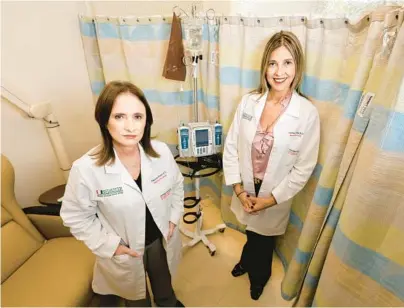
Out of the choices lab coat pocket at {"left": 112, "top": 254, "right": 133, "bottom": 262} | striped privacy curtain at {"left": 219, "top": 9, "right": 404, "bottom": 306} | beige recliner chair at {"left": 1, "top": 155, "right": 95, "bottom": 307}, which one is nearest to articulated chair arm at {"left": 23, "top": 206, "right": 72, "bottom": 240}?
beige recliner chair at {"left": 1, "top": 155, "right": 95, "bottom": 307}

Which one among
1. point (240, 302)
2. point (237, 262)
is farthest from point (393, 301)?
point (237, 262)

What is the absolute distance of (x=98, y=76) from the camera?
6.26 feet

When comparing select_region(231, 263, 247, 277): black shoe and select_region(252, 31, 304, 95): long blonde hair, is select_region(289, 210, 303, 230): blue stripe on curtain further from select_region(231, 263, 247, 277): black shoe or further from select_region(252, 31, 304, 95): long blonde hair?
select_region(252, 31, 304, 95): long blonde hair

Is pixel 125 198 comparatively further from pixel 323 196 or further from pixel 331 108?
pixel 331 108

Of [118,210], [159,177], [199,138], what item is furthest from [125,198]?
[199,138]

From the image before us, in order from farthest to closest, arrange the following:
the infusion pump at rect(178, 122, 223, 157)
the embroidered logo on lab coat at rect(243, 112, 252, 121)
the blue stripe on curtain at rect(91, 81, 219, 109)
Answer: the blue stripe on curtain at rect(91, 81, 219, 109)
the infusion pump at rect(178, 122, 223, 157)
the embroidered logo on lab coat at rect(243, 112, 252, 121)

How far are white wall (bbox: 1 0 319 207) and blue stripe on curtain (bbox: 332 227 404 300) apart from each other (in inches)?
48.4

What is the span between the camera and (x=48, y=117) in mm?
1608

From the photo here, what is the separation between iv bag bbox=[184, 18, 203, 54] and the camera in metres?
1.50

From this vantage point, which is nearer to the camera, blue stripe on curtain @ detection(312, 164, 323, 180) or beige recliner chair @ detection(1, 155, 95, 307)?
beige recliner chair @ detection(1, 155, 95, 307)

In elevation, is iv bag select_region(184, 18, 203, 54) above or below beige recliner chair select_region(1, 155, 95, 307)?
above

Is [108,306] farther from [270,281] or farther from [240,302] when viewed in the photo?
[270,281]

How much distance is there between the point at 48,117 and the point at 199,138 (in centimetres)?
107

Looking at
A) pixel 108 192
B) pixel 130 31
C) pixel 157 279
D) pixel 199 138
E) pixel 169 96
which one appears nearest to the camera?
pixel 108 192
